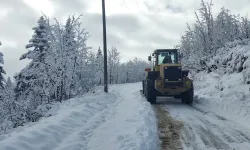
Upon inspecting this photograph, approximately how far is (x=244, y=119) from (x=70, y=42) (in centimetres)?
1365

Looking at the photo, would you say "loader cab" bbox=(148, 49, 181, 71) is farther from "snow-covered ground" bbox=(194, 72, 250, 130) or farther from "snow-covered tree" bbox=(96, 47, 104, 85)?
"snow-covered tree" bbox=(96, 47, 104, 85)

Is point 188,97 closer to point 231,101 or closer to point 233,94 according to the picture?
point 233,94

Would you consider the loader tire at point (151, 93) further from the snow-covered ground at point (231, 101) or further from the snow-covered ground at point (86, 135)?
the snow-covered ground at point (86, 135)

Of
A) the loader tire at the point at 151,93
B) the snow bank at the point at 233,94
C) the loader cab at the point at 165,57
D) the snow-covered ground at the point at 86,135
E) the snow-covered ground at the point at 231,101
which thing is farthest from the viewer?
the loader cab at the point at 165,57

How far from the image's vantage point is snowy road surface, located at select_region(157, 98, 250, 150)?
772 cm

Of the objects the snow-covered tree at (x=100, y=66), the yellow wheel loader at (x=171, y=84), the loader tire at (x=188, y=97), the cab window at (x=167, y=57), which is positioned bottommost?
Answer: the loader tire at (x=188, y=97)

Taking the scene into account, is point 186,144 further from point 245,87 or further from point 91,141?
point 245,87

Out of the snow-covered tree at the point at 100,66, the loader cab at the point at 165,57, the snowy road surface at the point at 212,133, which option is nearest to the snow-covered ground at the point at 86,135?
the snowy road surface at the point at 212,133

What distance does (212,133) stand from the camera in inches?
360

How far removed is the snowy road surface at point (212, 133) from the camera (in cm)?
772

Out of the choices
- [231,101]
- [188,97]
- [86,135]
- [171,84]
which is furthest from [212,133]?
[171,84]

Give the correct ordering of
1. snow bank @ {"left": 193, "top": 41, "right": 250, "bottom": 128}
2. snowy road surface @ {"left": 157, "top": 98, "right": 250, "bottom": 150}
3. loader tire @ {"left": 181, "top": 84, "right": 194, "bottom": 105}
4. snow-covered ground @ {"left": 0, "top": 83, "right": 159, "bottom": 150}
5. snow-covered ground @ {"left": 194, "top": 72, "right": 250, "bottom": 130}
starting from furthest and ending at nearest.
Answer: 1. loader tire @ {"left": 181, "top": 84, "right": 194, "bottom": 105}
2. snow bank @ {"left": 193, "top": 41, "right": 250, "bottom": 128}
3. snow-covered ground @ {"left": 194, "top": 72, "right": 250, "bottom": 130}
4. snowy road surface @ {"left": 157, "top": 98, "right": 250, "bottom": 150}
5. snow-covered ground @ {"left": 0, "top": 83, "right": 159, "bottom": 150}

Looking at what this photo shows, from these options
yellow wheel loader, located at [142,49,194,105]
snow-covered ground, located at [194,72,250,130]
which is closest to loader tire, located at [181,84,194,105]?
yellow wheel loader, located at [142,49,194,105]

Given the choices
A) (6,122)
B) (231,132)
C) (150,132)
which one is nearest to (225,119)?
(231,132)
